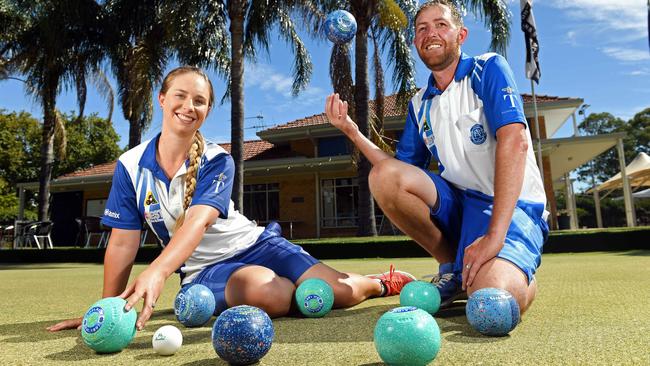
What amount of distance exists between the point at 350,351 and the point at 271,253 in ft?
4.91

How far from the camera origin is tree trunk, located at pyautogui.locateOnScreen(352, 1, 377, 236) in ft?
48.4

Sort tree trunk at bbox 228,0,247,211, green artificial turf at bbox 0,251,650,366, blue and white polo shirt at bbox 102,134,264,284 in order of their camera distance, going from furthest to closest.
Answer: tree trunk at bbox 228,0,247,211 → blue and white polo shirt at bbox 102,134,264,284 → green artificial turf at bbox 0,251,650,366

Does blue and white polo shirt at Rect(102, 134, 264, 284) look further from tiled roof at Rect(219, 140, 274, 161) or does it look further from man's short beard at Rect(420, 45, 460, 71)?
tiled roof at Rect(219, 140, 274, 161)

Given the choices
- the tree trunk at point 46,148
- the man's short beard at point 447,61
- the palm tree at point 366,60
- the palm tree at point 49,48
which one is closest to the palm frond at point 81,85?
the palm tree at point 49,48

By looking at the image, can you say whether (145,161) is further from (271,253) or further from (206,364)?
(206,364)

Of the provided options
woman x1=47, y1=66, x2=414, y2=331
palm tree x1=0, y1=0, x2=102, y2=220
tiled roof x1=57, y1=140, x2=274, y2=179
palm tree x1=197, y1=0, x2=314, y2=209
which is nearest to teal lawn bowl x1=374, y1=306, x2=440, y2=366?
woman x1=47, y1=66, x2=414, y2=331

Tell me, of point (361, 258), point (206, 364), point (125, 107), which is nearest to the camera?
point (206, 364)

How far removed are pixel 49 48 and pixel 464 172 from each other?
59.1 ft

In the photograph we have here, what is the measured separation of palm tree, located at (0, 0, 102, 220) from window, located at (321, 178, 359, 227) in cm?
1057

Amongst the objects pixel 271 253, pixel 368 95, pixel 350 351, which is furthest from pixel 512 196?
pixel 368 95

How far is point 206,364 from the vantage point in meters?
1.87

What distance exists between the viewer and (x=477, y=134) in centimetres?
306

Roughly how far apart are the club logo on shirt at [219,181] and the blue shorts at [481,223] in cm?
137

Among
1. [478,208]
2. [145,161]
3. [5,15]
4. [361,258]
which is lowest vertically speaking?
[361,258]
